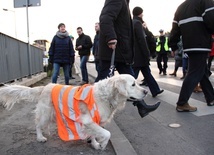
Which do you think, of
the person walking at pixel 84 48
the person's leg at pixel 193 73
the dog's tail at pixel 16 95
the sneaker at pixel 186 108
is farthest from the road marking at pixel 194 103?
the person walking at pixel 84 48

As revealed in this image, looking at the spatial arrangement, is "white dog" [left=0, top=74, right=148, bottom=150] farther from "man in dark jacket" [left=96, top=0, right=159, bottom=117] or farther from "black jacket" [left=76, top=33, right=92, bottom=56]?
"black jacket" [left=76, top=33, right=92, bottom=56]

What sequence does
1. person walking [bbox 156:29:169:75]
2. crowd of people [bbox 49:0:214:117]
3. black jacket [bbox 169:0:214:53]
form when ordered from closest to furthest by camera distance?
crowd of people [bbox 49:0:214:117] < black jacket [bbox 169:0:214:53] < person walking [bbox 156:29:169:75]

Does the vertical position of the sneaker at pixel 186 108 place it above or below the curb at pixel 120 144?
above

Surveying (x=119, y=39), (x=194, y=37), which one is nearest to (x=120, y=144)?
(x=119, y=39)

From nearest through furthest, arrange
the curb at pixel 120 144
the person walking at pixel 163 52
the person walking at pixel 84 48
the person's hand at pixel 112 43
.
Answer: the curb at pixel 120 144
the person's hand at pixel 112 43
the person walking at pixel 84 48
the person walking at pixel 163 52

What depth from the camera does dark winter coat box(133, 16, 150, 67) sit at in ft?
23.0

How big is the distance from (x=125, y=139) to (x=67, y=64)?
216 inches

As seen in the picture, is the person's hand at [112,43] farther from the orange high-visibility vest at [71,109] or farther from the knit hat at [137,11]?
the knit hat at [137,11]

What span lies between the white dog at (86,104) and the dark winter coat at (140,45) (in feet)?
11.0

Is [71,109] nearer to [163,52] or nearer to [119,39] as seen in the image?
[119,39]

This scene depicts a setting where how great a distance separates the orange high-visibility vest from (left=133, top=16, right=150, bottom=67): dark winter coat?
11.4 ft

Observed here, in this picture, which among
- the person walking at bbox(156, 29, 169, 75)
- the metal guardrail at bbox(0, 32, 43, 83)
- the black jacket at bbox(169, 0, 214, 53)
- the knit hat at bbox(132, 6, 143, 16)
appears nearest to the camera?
the black jacket at bbox(169, 0, 214, 53)

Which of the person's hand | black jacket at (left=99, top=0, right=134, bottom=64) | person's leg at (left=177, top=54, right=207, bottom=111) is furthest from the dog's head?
person's leg at (left=177, top=54, right=207, bottom=111)

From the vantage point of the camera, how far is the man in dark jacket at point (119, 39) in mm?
4484
